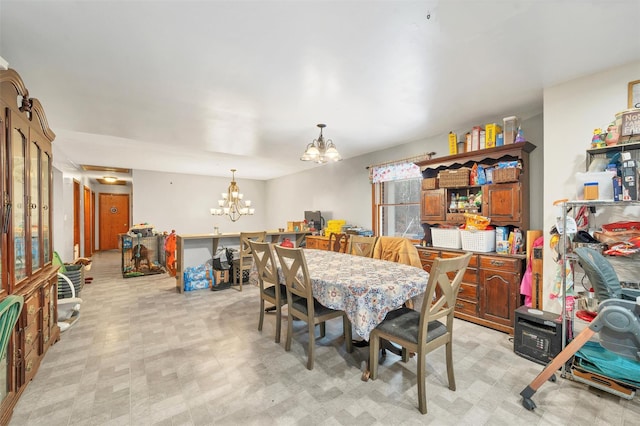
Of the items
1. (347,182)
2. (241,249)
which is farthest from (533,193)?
(241,249)

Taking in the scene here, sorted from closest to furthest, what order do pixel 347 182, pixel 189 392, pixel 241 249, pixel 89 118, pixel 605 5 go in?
pixel 605 5 < pixel 189 392 < pixel 89 118 < pixel 241 249 < pixel 347 182

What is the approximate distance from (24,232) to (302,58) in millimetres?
2440

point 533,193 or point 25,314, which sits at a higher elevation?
point 533,193

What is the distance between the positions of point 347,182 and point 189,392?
14.8 ft

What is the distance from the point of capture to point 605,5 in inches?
63.0

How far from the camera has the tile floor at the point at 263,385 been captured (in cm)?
170

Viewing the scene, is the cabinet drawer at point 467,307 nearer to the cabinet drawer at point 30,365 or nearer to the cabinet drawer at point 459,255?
the cabinet drawer at point 459,255

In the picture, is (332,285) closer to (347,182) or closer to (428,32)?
(428,32)

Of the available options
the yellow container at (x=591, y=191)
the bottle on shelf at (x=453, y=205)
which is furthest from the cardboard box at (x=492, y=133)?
the yellow container at (x=591, y=191)

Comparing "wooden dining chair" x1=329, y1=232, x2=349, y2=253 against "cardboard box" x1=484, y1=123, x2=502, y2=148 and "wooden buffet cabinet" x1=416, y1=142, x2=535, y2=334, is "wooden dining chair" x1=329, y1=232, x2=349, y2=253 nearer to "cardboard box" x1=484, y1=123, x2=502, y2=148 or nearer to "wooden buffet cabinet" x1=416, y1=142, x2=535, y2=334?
"wooden buffet cabinet" x1=416, y1=142, x2=535, y2=334

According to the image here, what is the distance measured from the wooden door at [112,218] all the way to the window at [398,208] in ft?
30.6

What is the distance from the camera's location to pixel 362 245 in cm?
347

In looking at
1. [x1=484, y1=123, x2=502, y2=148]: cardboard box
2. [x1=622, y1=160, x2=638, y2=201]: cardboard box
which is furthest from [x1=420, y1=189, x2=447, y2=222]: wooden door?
[x1=622, y1=160, x2=638, y2=201]: cardboard box

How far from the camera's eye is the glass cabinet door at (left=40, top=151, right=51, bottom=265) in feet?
8.20
